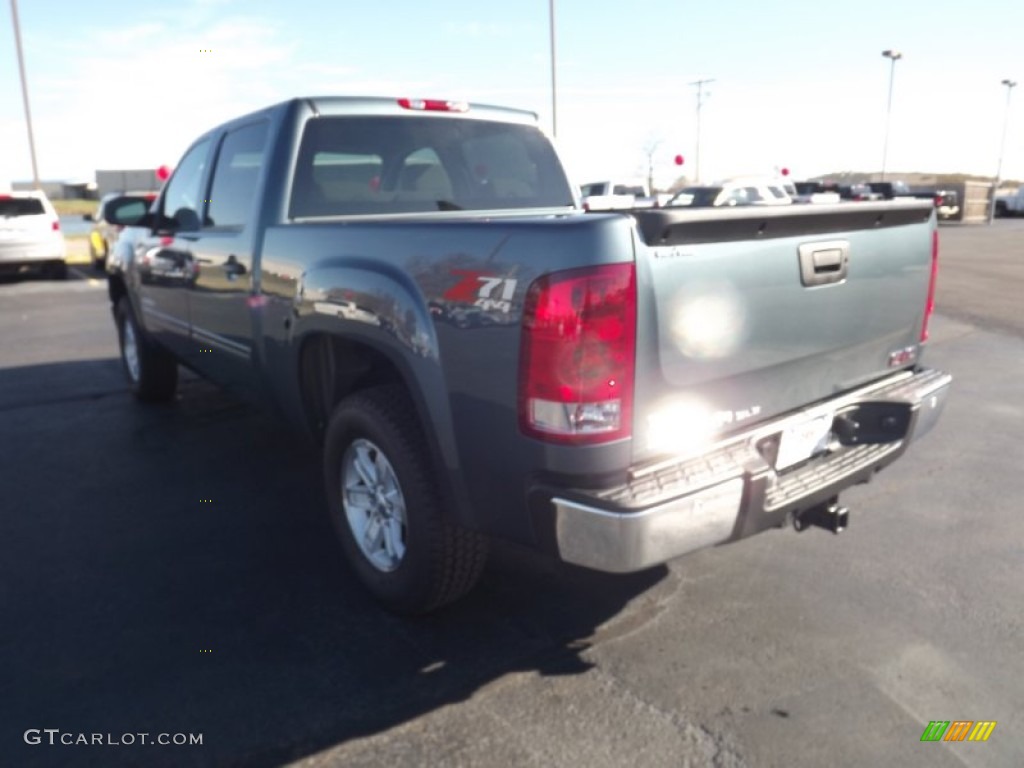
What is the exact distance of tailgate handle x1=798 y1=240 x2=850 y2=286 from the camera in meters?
2.91

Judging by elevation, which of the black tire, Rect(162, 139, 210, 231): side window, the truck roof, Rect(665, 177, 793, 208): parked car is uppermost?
the truck roof

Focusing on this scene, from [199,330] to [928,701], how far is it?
3901 millimetres

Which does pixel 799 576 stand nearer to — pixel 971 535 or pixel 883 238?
pixel 971 535

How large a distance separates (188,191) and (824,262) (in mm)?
3952

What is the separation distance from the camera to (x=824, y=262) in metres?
2.97

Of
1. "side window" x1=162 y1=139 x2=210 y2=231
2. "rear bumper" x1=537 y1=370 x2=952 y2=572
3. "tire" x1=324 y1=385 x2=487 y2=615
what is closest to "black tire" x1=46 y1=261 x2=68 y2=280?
"side window" x1=162 y1=139 x2=210 y2=231

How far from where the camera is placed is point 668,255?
8.23ft

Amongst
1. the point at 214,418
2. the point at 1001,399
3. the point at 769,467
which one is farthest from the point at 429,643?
the point at 1001,399

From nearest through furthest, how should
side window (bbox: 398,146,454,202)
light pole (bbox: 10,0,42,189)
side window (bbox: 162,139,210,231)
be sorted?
1. side window (bbox: 398,146,454,202)
2. side window (bbox: 162,139,210,231)
3. light pole (bbox: 10,0,42,189)

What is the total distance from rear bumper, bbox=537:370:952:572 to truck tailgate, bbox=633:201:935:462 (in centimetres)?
8

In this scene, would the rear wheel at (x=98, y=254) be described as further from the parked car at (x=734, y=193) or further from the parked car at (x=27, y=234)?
the parked car at (x=734, y=193)

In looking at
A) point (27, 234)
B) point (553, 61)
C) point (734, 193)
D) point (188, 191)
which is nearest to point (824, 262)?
point (188, 191)

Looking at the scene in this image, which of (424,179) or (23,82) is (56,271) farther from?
(424,179)

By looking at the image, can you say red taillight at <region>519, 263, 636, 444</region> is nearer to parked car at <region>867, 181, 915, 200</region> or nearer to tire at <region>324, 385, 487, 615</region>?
tire at <region>324, 385, 487, 615</region>
